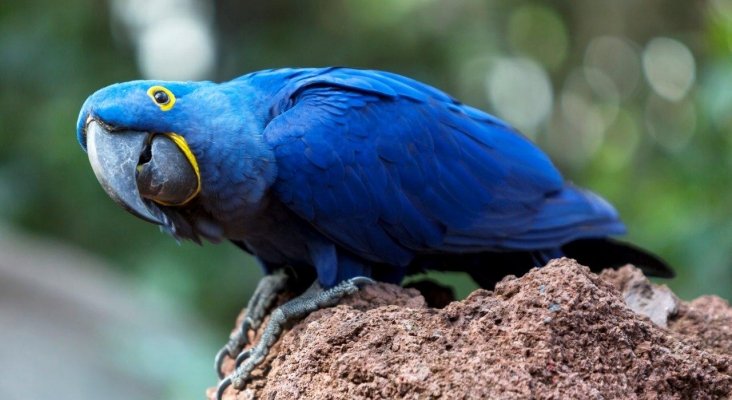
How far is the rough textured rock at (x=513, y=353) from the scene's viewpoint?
1.58 meters

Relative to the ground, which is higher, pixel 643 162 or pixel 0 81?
pixel 643 162

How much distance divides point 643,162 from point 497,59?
3.79 feet

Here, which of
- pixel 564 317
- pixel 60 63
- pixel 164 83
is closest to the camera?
pixel 564 317

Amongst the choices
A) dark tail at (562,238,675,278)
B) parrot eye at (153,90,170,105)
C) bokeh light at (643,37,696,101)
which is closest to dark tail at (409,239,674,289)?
dark tail at (562,238,675,278)

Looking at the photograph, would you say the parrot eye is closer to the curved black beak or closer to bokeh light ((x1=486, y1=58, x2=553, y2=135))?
the curved black beak

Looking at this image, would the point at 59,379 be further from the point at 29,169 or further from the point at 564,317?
the point at 564,317

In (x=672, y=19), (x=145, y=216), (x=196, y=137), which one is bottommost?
(x=145, y=216)

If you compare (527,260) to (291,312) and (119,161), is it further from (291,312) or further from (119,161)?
(119,161)

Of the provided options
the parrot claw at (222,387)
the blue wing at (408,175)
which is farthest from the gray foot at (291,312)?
the blue wing at (408,175)

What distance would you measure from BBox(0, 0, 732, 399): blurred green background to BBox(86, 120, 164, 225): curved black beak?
2.28m

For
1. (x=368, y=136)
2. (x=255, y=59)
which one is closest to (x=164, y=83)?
(x=368, y=136)

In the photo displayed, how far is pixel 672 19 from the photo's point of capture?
5.18 metres

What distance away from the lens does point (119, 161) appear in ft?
7.05

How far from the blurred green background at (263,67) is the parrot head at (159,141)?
220 cm
